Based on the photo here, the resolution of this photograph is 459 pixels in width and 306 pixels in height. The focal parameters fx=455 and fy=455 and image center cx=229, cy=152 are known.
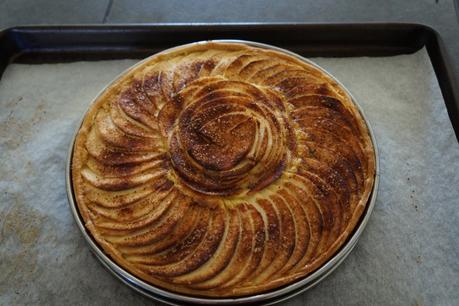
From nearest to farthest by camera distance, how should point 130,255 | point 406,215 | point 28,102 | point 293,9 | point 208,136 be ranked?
point 130,255, point 208,136, point 406,215, point 28,102, point 293,9

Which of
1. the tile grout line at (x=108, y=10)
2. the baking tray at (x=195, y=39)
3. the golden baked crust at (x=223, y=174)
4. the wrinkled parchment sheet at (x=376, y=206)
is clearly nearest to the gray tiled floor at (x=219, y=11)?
the tile grout line at (x=108, y=10)

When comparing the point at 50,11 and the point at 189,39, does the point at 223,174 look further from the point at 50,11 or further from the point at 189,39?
the point at 50,11

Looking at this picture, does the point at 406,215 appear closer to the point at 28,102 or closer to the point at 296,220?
the point at 296,220

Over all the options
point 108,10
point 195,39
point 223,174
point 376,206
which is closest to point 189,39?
point 195,39

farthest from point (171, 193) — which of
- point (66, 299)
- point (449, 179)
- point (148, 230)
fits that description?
point (449, 179)

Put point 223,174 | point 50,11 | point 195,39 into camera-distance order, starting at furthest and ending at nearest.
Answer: point 50,11
point 195,39
point 223,174

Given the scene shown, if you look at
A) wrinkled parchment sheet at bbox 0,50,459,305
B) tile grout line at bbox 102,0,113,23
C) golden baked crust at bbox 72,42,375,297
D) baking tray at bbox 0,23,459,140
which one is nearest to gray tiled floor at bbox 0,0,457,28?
tile grout line at bbox 102,0,113,23

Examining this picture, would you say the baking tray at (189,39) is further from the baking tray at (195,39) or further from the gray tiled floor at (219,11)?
the gray tiled floor at (219,11)
